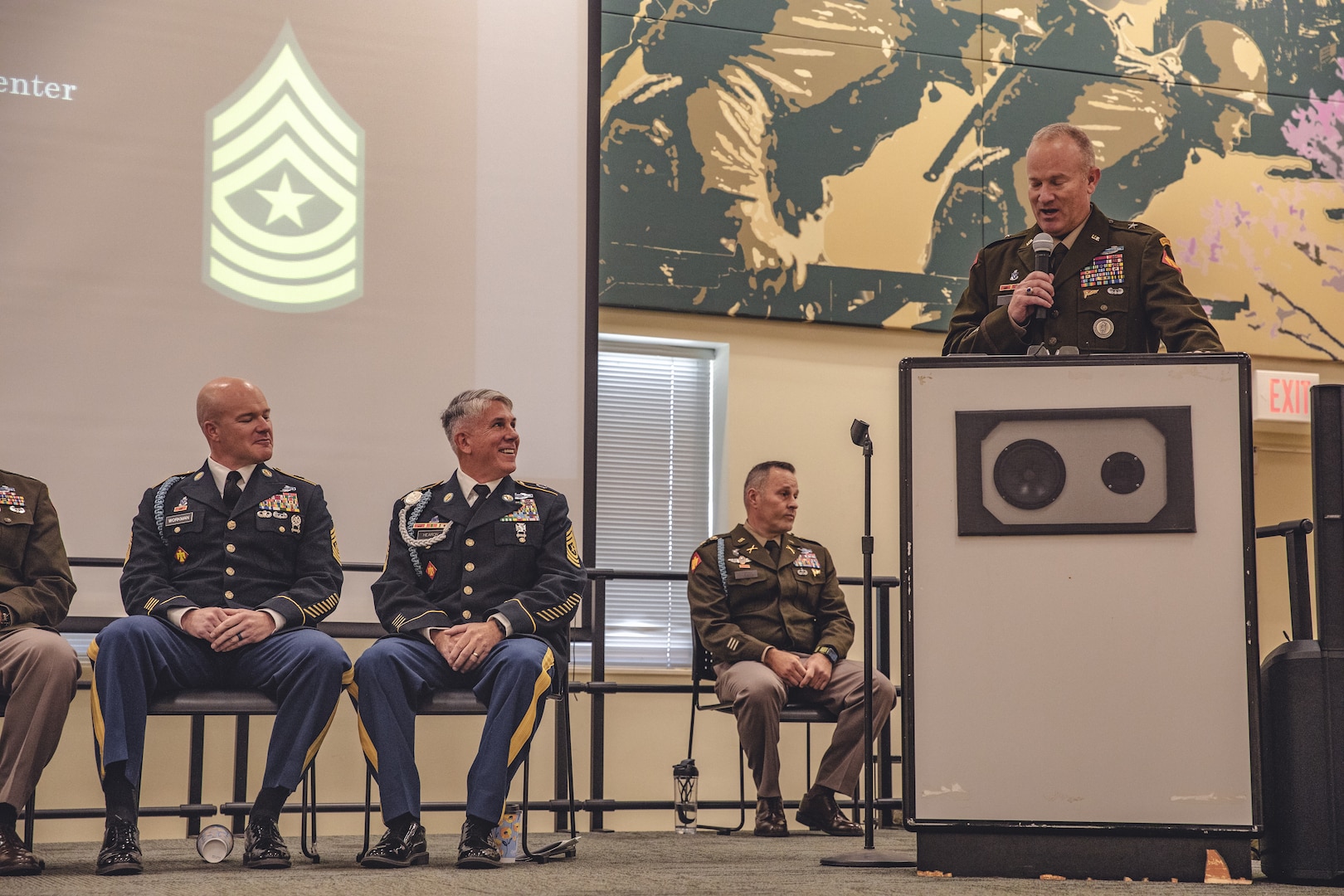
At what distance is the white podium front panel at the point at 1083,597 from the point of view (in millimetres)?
2262

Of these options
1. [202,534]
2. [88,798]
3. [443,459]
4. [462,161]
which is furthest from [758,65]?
[88,798]

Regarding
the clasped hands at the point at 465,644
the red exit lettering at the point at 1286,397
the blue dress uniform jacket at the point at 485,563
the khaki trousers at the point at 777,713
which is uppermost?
the red exit lettering at the point at 1286,397

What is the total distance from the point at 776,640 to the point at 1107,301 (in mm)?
1775

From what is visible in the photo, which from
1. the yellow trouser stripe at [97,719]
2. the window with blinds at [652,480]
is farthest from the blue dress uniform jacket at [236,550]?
the window with blinds at [652,480]

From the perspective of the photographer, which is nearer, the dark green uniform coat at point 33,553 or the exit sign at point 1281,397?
the dark green uniform coat at point 33,553

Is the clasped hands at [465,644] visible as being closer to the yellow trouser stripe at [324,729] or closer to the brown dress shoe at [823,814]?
the yellow trouser stripe at [324,729]

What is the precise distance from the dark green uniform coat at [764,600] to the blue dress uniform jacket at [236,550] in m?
1.29

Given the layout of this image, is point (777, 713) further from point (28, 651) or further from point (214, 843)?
point (28, 651)

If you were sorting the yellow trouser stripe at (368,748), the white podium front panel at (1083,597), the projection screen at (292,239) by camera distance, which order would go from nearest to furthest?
the white podium front panel at (1083,597) < the yellow trouser stripe at (368,748) < the projection screen at (292,239)

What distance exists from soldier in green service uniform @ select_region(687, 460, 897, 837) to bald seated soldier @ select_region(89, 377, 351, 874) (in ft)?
4.23

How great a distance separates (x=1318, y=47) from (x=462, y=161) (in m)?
3.88

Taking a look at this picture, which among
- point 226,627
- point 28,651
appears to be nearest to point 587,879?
point 226,627

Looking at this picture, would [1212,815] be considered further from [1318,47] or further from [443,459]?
[1318,47]

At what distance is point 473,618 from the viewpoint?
9.95 feet
